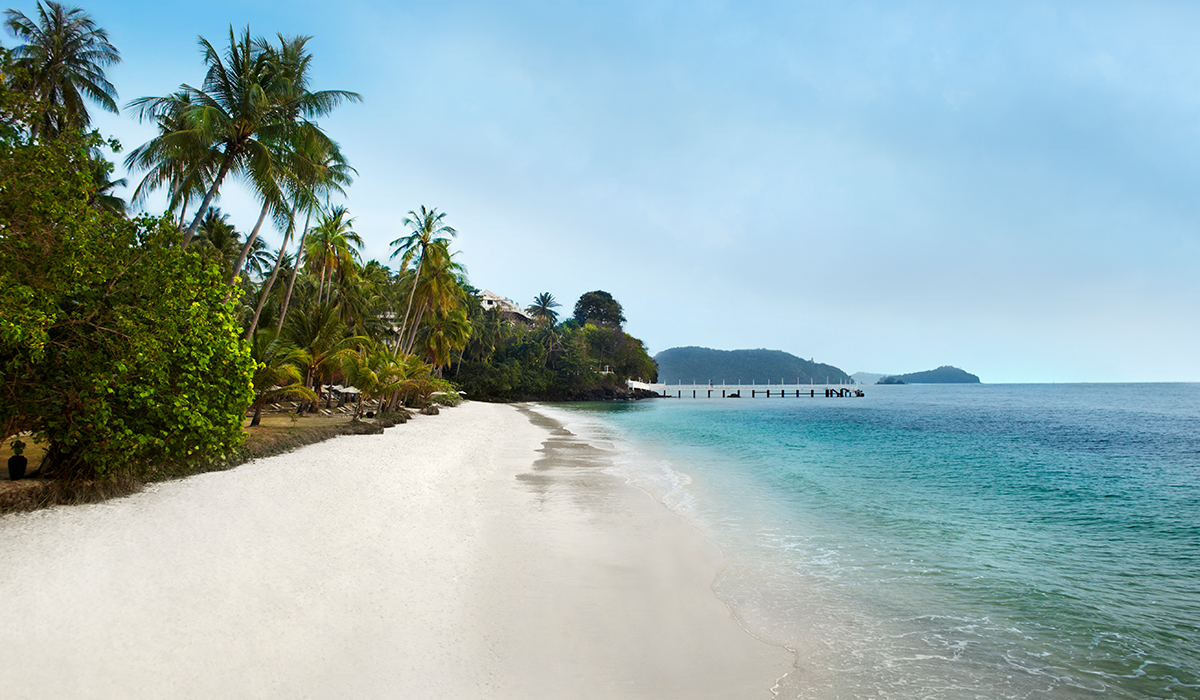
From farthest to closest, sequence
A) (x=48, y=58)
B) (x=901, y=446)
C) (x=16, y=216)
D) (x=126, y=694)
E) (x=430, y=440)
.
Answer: (x=901, y=446)
(x=48, y=58)
(x=430, y=440)
(x=16, y=216)
(x=126, y=694)

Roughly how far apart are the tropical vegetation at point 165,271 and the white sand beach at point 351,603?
118 cm

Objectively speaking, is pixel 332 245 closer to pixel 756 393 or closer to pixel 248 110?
pixel 248 110

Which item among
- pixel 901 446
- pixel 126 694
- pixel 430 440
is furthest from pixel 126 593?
pixel 901 446

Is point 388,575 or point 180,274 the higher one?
point 180,274

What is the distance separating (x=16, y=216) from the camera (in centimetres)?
555

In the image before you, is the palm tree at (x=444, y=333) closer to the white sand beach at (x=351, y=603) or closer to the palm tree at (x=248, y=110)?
the palm tree at (x=248, y=110)

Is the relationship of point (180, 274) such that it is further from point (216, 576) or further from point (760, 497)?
point (760, 497)

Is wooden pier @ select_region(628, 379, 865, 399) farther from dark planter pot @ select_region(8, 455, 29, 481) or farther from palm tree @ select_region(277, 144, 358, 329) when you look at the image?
dark planter pot @ select_region(8, 455, 29, 481)

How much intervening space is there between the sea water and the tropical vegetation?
24.4 feet

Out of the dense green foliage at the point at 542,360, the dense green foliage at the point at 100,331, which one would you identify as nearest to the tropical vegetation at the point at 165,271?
the dense green foliage at the point at 100,331

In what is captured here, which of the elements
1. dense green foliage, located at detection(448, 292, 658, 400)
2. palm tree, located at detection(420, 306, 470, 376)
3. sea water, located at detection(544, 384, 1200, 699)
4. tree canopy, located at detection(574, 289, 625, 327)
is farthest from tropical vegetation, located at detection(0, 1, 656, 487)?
A: tree canopy, located at detection(574, 289, 625, 327)

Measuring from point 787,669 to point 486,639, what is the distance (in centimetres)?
244

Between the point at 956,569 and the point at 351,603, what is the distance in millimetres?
7338

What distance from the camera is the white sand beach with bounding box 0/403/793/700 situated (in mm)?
3740
